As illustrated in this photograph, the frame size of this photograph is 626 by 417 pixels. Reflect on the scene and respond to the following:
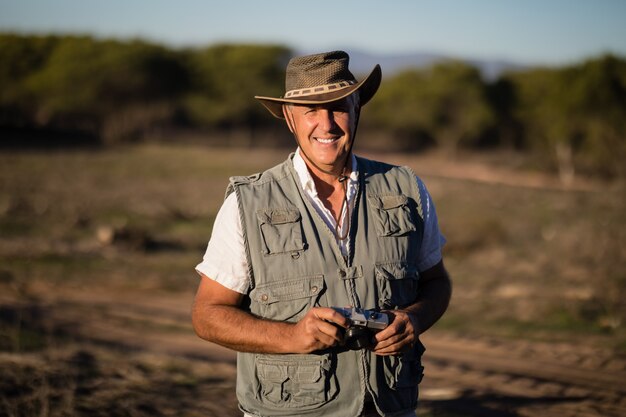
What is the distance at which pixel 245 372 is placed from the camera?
7.94 ft

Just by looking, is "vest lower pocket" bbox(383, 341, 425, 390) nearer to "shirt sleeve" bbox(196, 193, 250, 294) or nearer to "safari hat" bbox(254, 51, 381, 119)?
"shirt sleeve" bbox(196, 193, 250, 294)

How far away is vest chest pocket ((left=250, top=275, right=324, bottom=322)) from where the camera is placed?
233cm

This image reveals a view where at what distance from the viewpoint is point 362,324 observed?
219 cm

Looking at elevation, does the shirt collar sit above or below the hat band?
below

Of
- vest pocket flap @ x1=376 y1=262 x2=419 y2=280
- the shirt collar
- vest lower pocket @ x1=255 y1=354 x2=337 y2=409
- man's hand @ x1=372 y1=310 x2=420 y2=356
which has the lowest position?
vest lower pocket @ x1=255 y1=354 x2=337 y2=409

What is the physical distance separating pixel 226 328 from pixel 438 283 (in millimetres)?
811

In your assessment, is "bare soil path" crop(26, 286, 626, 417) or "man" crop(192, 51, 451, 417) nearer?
"man" crop(192, 51, 451, 417)

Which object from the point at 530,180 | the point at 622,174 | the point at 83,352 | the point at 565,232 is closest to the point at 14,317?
the point at 83,352

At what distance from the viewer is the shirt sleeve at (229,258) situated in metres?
2.35

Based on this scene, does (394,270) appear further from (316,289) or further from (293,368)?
(293,368)

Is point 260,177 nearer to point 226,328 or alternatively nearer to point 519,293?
point 226,328

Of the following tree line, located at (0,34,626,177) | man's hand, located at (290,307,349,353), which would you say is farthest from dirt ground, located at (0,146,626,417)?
tree line, located at (0,34,626,177)

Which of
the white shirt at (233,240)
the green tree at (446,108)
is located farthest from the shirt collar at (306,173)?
the green tree at (446,108)

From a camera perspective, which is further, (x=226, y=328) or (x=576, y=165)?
(x=576, y=165)
